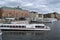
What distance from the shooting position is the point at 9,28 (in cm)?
7738

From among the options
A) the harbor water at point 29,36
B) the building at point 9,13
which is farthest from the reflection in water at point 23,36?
the building at point 9,13

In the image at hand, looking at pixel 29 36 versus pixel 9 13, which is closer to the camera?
pixel 29 36

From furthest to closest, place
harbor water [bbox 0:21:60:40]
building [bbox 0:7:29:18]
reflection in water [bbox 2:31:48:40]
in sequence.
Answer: building [bbox 0:7:29:18]
harbor water [bbox 0:21:60:40]
reflection in water [bbox 2:31:48:40]

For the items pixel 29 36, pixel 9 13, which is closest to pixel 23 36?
pixel 29 36

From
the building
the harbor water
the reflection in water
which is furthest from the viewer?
the building

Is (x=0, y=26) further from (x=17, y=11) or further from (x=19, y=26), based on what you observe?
(x=17, y=11)

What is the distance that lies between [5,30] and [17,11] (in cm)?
11171

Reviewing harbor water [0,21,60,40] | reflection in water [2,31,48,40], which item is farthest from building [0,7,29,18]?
reflection in water [2,31,48,40]

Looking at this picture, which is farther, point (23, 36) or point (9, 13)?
point (9, 13)

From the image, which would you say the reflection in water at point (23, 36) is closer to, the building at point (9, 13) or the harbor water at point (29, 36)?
the harbor water at point (29, 36)

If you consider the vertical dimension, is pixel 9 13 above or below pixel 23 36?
above

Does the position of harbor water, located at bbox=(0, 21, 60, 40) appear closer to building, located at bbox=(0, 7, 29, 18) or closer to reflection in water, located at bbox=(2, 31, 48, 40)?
reflection in water, located at bbox=(2, 31, 48, 40)

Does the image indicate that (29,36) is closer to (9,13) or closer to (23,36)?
(23,36)

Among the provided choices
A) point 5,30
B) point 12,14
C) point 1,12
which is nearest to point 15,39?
point 5,30
